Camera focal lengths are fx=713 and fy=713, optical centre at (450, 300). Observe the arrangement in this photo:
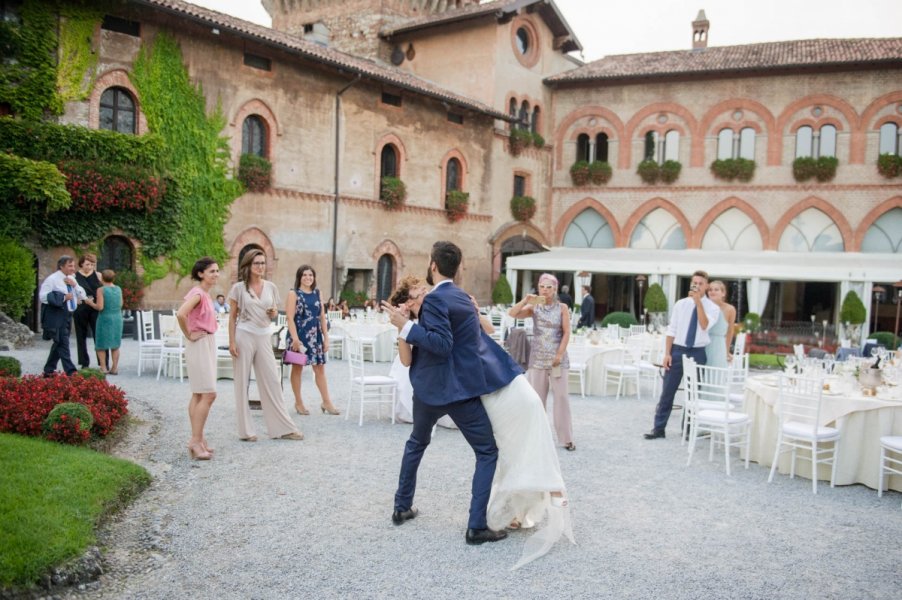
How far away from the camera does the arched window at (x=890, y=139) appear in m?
23.6

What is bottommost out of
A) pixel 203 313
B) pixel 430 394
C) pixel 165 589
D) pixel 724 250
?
pixel 165 589

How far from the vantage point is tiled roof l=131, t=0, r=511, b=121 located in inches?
636

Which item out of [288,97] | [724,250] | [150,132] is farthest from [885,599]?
[724,250]

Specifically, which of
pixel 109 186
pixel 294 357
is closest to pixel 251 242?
pixel 109 186

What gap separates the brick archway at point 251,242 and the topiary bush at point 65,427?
11.3m

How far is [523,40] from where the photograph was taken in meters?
26.8

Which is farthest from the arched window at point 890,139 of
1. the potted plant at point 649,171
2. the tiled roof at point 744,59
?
the potted plant at point 649,171

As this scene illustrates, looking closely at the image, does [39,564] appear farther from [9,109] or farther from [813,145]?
[813,145]

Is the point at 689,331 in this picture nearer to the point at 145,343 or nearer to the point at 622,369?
the point at 622,369

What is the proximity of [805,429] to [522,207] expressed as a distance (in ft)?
68.0

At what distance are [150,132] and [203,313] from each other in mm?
11743

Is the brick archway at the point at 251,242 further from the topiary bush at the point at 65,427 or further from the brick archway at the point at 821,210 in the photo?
the brick archway at the point at 821,210

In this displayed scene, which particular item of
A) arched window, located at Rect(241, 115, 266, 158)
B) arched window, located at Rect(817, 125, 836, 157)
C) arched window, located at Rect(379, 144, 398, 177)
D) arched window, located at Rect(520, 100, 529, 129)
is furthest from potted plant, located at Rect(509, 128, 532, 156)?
arched window, located at Rect(241, 115, 266, 158)

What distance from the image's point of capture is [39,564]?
3.79 metres
